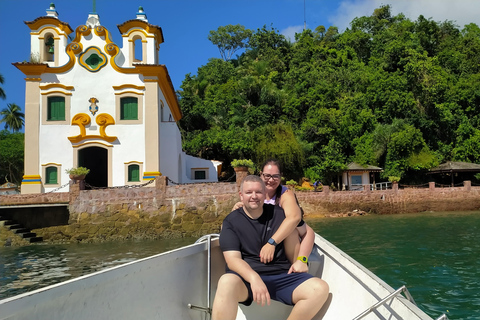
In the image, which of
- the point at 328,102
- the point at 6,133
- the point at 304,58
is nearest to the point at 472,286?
the point at 328,102

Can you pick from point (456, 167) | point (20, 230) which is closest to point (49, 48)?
point (20, 230)

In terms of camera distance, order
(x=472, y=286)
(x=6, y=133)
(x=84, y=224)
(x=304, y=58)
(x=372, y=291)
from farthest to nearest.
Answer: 1. (x=6, y=133)
2. (x=304, y=58)
3. (x=84, y=224)
4. (x=472, y=286)
5. (x=372, y=291)

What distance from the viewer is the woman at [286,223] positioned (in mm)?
3213

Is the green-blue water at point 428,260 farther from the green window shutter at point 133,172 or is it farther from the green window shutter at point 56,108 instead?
the green window shutter at point 56,108

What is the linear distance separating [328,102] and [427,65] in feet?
32.0

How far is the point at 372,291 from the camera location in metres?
3.01

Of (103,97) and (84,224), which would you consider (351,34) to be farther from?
(84,224)

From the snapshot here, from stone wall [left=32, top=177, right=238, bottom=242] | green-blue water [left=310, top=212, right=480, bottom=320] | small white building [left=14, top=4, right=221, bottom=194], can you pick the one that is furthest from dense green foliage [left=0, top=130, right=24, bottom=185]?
green-blue water [left=310, top=212, right=480, bottom=320]

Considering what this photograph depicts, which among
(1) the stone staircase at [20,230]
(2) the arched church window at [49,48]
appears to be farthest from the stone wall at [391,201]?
(2) the arched church window at [49,48]

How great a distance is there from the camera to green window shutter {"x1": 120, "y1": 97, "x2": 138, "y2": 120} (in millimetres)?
19344

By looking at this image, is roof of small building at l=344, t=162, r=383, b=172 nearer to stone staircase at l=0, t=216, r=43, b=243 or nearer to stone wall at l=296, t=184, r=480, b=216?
stone wall at l=296, t=184, r=480, b=216

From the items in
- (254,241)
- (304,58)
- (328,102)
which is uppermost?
(304,58)

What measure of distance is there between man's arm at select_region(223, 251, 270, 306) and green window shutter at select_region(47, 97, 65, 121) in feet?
61.0

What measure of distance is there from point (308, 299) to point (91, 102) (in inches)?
730
